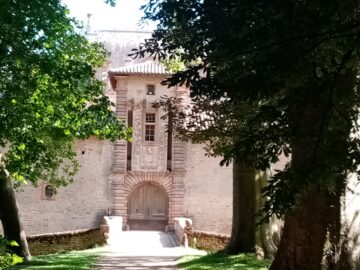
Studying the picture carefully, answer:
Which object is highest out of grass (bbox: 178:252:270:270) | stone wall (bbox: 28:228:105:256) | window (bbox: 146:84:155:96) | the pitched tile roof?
the pitched tile roof

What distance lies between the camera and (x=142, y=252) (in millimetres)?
17125

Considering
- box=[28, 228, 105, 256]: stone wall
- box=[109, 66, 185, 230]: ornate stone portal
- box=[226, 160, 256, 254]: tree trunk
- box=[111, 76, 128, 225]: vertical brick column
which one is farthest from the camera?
box=[109, 66, 185, 230]: ornate stone portal

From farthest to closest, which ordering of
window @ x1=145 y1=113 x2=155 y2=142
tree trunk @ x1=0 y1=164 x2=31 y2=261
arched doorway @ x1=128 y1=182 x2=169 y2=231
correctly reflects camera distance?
window @ x1=145 y1=113 x2=155 y2=142
arched doorway @ x1=128 y1=182 x2=169 y2=231
tree trunk @ x1=0 y1=164 x2=31 y2=261

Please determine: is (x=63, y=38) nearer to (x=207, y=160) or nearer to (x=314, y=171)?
(x=314, y=171)

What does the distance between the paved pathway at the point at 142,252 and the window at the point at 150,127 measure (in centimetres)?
587

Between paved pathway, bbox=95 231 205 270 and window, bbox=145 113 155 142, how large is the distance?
587cm

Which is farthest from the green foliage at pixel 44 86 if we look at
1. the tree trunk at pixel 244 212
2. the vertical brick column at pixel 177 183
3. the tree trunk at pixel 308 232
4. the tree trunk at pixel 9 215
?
the vertical brick column at pixel 177 183

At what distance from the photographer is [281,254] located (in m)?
8.02

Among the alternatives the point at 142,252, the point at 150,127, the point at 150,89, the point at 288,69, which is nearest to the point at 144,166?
the point at 150,127

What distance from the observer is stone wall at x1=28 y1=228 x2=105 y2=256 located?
22016 millimetres

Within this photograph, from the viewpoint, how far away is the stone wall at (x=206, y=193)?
90.0 feet

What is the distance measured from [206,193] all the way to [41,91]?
16.2m

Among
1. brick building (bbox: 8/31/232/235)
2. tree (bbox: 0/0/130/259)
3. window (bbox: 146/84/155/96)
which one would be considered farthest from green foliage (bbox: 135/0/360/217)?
window (bbox: 146/84/155/96)

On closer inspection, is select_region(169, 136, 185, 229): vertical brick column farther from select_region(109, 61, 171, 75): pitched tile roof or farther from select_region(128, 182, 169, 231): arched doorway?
select_region(109, 61, 171, 75): pitched tile roof
